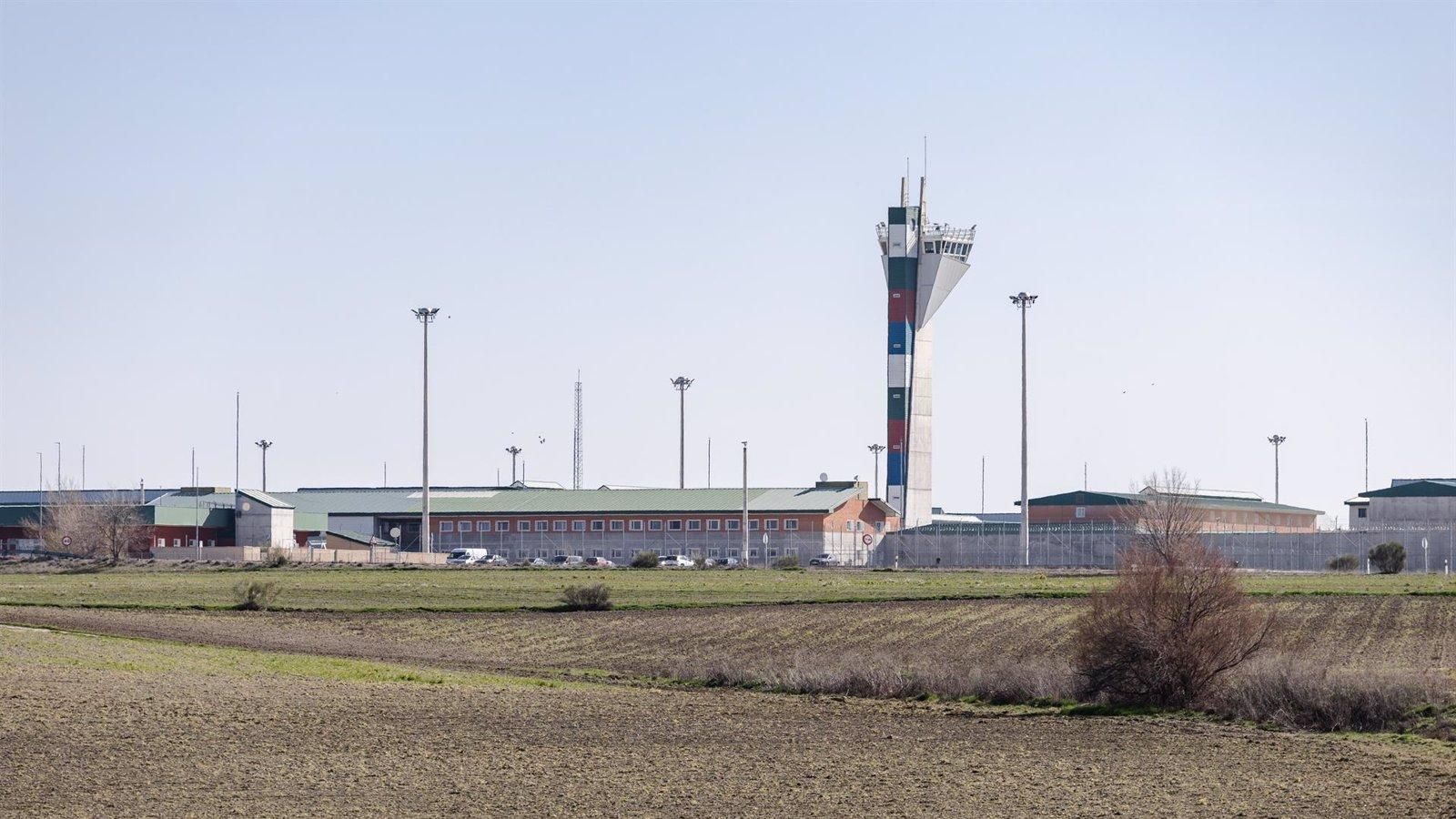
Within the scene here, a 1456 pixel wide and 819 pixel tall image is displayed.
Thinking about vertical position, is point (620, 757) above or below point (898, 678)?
below

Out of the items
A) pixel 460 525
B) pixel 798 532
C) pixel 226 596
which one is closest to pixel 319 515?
pixel 460 525

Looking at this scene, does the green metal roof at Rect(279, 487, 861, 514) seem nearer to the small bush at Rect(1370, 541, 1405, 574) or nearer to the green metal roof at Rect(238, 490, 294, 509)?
the green metal roof at Rect(238, 490, 294, 509)

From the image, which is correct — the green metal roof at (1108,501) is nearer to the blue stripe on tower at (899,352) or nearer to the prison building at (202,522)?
the blue stripe on tower at (899,352)

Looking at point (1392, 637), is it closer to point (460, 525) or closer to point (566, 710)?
point (566, 710)

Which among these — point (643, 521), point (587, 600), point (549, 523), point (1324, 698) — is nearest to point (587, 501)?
point (549, 523)

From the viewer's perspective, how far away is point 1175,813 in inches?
882

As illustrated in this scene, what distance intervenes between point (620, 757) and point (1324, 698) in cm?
1334

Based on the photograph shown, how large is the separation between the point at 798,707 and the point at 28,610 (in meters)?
36.2

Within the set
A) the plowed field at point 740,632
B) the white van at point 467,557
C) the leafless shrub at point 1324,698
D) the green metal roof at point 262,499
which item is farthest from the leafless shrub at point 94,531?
the leafless shrub at point 1324,698

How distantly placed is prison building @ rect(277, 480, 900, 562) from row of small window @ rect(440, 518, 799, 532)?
0.07 meters

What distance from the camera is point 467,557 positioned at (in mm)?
117188

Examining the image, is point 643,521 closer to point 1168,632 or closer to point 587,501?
point 587,501

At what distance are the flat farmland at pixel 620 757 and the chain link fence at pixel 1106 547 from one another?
66.3 m

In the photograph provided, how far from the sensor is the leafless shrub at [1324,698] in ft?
101
